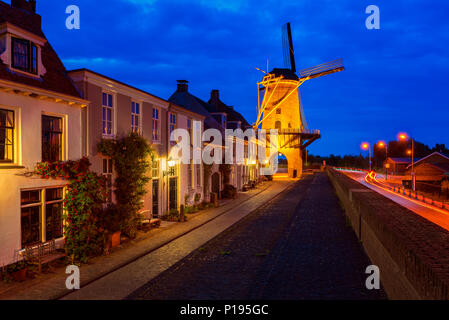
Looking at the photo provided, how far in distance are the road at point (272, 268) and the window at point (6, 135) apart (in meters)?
5.37

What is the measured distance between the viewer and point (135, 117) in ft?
51.2

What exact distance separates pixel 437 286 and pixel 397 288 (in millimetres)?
2343

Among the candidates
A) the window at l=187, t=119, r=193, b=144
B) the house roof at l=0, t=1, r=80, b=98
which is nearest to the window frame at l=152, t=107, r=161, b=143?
the window at l=187, t=119, r=193, b=144

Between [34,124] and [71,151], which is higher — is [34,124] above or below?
above

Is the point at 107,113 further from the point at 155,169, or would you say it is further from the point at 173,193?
the point at 173,193

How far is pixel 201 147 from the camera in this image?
23.8m

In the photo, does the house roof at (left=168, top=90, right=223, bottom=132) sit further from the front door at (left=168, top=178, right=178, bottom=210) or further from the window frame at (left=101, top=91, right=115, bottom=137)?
the window frame at (left=101, top=91, right=115, bottom=137)

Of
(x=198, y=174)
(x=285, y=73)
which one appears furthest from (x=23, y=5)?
(x=285, y=73)

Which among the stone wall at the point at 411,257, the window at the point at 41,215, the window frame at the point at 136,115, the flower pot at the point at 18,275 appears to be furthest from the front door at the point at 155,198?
the stone wall at the point at 411,257

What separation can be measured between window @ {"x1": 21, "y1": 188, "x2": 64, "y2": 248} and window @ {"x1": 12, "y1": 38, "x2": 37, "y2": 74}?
380 cm

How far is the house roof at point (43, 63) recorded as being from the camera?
961 cm

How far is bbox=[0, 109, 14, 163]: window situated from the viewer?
9133mm
